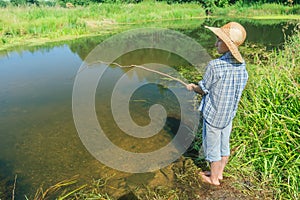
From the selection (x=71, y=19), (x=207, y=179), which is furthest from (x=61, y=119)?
(x=71, y=19)

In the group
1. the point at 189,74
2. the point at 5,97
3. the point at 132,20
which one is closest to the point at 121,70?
the point at 189,74

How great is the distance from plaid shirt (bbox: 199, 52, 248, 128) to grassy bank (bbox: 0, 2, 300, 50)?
9.92m

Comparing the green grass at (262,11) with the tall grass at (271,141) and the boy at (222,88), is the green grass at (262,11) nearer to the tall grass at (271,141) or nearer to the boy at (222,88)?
the tall grass at (271,141)

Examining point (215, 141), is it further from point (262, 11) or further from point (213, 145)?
point (262, 11)

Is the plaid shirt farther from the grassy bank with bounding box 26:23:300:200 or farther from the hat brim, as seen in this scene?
the grassy bank with bounding box 26:23:300:200

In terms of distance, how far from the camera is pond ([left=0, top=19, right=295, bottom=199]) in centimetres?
300

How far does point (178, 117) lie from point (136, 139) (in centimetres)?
95

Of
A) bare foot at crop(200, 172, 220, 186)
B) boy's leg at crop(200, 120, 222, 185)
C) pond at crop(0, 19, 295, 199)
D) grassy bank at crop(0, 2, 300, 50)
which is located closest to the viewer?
boy's leg at crop(200, 120, 222, 185)

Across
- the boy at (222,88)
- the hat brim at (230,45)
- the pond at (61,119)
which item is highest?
the hat brim at (230,45)

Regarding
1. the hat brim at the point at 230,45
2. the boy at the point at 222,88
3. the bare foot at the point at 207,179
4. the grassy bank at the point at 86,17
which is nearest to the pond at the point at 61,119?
the bare foot at the point at 207,179

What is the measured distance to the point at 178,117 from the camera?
14.1ft

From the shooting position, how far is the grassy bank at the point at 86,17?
1157 centimetres

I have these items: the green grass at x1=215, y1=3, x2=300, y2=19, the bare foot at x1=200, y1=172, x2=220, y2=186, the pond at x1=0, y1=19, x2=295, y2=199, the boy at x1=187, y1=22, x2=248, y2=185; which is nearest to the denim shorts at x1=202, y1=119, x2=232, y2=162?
the boy at x1=187, y1=22, x2=248, y2=185

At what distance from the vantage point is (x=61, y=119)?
14.4 feet
